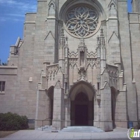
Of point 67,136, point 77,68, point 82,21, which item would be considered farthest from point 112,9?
point 67,136

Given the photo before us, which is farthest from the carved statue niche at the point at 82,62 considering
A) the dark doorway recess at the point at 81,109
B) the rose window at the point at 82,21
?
the rose window at the point at 82,21

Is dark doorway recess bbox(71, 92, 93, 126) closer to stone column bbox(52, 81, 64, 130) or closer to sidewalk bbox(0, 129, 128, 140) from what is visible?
stone column bbox(52, 81, 64, 130)

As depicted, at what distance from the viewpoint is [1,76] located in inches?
1117

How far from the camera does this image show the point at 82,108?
2708 cm

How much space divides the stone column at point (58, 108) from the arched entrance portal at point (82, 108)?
3.69 meters

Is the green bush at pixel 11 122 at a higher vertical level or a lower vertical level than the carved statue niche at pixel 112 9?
lower

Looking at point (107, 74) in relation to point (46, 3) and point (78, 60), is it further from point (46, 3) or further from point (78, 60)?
point (46, 3)

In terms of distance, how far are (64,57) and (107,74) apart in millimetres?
5323

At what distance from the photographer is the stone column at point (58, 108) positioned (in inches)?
838

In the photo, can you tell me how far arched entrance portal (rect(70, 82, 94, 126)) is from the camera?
84.8 feet

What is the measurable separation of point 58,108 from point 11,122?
5.65 metres

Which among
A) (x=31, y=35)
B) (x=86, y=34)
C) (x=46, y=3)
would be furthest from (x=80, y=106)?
(x=46, y=3)

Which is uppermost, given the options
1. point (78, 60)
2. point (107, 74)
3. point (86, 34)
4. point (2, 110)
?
point (86, 34)

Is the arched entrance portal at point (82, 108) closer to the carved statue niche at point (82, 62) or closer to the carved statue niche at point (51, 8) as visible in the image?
the carved statue niche at point (82, 62)
